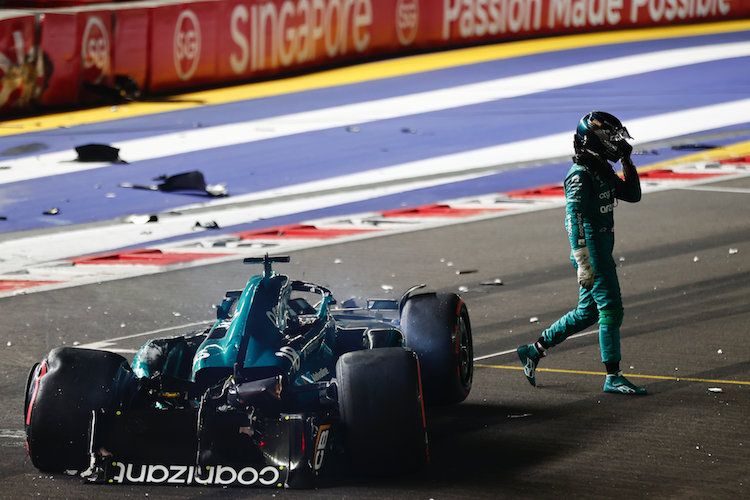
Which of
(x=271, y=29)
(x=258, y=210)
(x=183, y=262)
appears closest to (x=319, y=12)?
(x=271, y=29)

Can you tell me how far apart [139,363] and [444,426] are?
5.72ft

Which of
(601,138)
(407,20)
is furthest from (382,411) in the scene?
(407,20)

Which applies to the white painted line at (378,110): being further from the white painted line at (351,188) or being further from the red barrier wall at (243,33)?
the red barrier wall at (243,33)

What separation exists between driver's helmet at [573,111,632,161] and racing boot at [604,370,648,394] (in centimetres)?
134

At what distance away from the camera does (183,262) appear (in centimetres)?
1067

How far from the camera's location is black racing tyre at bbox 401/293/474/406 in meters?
6.41

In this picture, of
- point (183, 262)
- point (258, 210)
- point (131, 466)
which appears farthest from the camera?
point (258, 210)

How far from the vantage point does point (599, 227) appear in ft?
22.1

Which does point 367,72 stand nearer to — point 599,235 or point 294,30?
point 294,30

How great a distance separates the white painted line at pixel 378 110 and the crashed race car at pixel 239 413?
9340 millimetres

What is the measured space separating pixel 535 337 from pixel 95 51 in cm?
1203

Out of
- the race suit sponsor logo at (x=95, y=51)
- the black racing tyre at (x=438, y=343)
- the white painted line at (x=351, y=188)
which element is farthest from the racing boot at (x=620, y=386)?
the race suit sponsor logo at (x=95, y=51)

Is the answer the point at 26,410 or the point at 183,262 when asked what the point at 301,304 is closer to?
the point at 26,410

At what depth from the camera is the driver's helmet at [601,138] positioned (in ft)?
22.2
